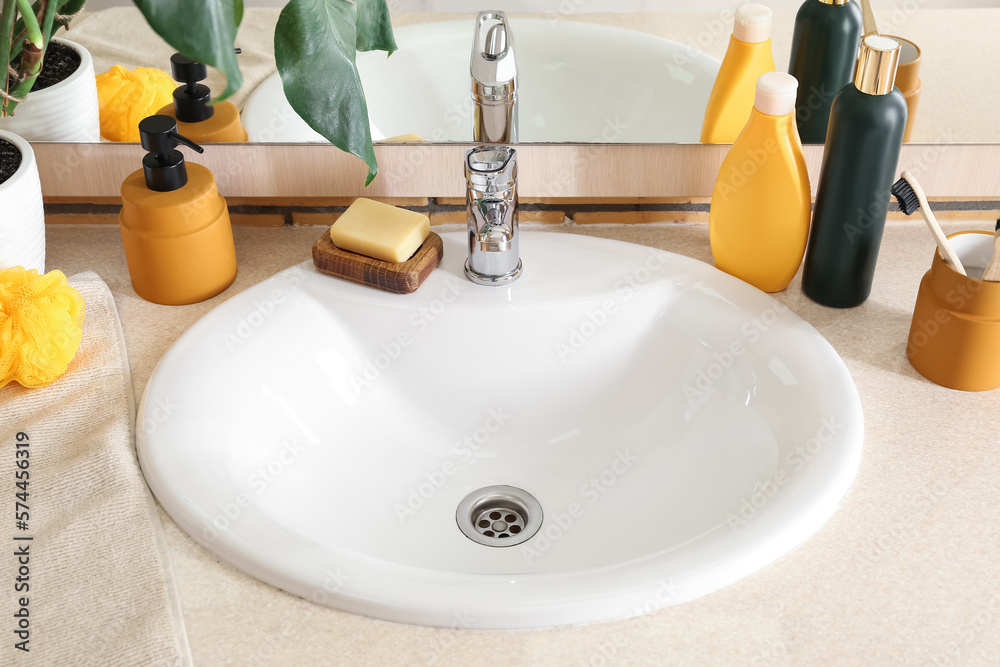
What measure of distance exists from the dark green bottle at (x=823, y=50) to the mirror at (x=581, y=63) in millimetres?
15

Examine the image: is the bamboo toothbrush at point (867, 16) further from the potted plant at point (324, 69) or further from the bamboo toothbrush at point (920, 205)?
the potted plant at point (324, 69)

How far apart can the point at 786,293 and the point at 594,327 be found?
20 cm

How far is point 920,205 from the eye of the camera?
29.4 inches

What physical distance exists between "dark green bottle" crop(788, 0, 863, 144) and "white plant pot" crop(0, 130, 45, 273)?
0.77m

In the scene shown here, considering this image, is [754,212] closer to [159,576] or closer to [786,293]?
[786,293]

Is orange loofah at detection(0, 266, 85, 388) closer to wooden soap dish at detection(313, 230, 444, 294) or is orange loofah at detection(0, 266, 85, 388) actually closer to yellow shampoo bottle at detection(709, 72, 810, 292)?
wooden soap dish at detection(313, 230, 444, 294)

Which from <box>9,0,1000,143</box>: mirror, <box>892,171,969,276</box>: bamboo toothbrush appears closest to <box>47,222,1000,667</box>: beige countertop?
<box>892,171,969,276</box>: bamboo toothbrush

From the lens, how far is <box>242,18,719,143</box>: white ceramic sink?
941 mm

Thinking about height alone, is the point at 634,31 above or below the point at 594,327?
above

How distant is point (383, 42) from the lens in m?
0.83

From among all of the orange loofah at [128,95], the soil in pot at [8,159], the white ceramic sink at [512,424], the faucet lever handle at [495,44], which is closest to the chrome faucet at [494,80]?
the faucet lever handle at [495,44]

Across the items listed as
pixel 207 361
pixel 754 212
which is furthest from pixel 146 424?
pixel 754 212

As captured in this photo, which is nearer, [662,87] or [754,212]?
[754,212]

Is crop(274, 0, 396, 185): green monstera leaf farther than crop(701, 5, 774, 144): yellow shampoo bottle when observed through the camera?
No
